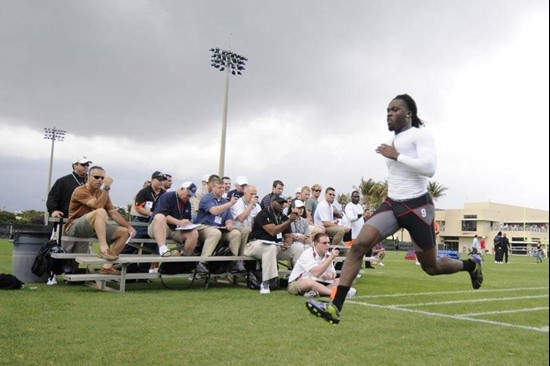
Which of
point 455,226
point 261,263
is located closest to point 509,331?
point 261,263

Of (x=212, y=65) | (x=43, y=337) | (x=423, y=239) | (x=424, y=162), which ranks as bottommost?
(x=43, y=337)

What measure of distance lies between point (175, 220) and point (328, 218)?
4.68 m

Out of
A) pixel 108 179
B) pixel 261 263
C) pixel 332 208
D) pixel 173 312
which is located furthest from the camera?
pixel 332 208

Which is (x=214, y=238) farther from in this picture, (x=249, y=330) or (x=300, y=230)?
(x=249, y=330)

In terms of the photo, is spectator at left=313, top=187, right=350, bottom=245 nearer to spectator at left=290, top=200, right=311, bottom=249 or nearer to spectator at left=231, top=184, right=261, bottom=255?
spectator at left=290, top=200, right=311, bottom=249

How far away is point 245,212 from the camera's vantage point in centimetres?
1159

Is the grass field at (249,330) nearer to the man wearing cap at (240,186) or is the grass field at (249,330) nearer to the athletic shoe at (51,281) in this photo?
the athletic shoe at (51,281)

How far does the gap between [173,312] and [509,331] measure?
455 centimetres

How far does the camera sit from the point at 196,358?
16.2 ft

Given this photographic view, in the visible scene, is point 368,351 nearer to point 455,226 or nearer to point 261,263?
point 261,263

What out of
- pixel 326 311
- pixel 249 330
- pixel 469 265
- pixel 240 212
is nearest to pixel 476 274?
pixel 469 265

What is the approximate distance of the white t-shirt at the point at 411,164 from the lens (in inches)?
168

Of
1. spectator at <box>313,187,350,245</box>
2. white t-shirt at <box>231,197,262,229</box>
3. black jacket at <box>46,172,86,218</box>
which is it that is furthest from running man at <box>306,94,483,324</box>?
spectator at <box>313,187,350,245</box>

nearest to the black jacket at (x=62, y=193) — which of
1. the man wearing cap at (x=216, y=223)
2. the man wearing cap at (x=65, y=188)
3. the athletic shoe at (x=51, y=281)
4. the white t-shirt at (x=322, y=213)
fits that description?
the man wearing cap at (x=65, y=188)
